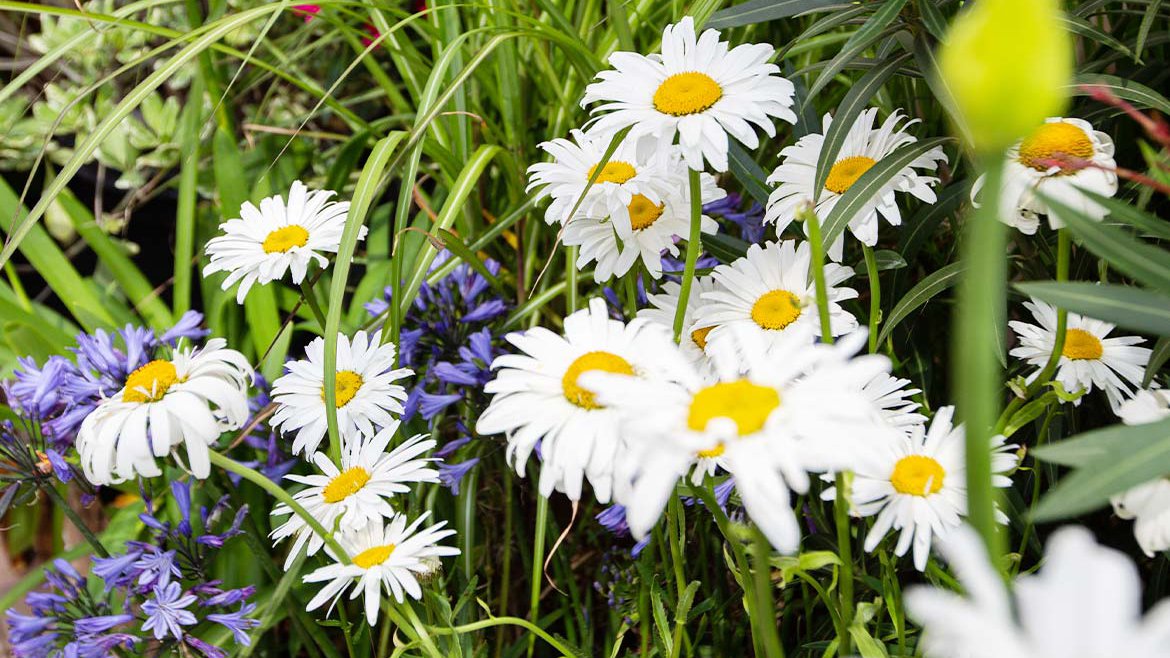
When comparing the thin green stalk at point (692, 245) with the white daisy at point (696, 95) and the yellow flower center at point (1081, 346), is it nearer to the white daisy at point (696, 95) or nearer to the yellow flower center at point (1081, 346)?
the white daisy at point (696, 95)

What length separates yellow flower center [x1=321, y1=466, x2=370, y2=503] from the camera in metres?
0.56

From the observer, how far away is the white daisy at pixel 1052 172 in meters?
0.54

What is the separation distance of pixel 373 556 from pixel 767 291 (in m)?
0.31

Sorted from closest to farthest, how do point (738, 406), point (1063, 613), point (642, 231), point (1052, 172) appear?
point (1063, 613) < point (738, 406) < point (1052, 172) < point (642, 231)

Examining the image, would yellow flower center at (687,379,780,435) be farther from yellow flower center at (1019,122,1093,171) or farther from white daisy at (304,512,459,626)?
yellow flower center at (1019,122,1093,171)

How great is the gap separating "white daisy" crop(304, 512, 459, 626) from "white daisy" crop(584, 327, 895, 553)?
21 cm

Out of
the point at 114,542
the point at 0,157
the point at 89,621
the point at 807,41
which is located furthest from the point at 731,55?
the point at 0,157

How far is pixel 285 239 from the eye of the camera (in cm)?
66

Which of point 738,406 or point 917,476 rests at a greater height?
point 738,406

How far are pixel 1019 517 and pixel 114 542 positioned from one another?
86 cm

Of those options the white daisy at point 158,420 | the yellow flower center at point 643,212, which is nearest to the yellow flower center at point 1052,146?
the yellow flower center at point 643,212

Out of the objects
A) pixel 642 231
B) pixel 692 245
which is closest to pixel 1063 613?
pixel 692 245

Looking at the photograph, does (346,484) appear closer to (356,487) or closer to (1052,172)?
(356,487)

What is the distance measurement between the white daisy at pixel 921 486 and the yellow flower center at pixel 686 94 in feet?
0.76
